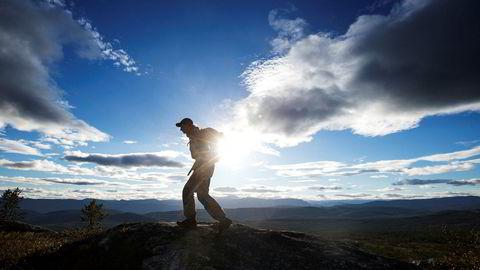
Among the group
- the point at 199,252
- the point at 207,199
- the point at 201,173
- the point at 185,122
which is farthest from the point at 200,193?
the point at 185,122

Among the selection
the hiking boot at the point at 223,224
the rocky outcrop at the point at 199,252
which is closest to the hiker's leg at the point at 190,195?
the rocky outcrop at the point at 199,252

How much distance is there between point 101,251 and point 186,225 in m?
2.45

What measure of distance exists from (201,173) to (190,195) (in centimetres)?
73

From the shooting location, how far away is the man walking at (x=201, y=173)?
10227 millimetres

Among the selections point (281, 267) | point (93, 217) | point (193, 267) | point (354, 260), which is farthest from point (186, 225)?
point (93, 217)

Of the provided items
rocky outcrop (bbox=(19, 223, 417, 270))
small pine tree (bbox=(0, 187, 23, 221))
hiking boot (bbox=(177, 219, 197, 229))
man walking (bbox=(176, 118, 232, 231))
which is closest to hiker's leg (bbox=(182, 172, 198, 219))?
man walking (bbox=(176, 118, 232, 231))

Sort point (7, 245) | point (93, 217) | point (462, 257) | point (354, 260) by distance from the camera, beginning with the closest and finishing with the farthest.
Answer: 1. point (354, 260)
2. point (7, 245)
3. point (462, 257)
4. point (93, 217)

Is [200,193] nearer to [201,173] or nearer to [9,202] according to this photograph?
[201,173]

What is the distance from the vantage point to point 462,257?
12.6m

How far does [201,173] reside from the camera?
10.3m

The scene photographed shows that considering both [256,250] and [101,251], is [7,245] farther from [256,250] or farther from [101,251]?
[256,250]

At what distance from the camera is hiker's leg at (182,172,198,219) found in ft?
33.2

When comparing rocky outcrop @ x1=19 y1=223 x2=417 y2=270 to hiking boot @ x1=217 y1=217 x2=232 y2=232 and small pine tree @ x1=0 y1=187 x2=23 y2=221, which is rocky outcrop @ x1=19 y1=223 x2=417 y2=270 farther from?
small pine tree @ x1=0 y1=187 x2=23 y2=221

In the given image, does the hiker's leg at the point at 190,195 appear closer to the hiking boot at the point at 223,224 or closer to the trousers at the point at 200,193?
the trousers at the point at 200,193
